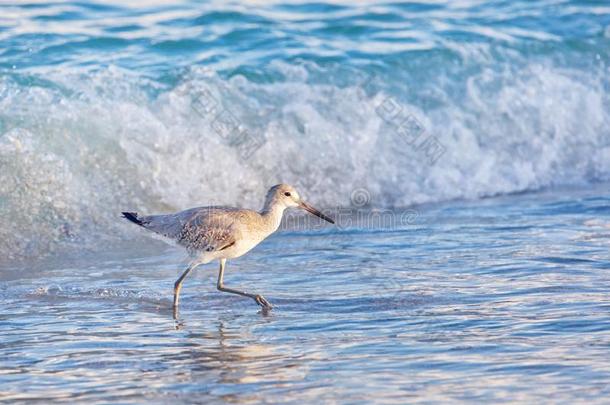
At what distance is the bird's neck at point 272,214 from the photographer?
25.9 ft

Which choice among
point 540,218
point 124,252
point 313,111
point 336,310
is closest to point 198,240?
point 336,310

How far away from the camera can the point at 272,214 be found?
7953mm

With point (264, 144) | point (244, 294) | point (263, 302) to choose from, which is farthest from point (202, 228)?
point (264, 144)

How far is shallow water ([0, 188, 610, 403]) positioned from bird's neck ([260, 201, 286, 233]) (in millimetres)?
401

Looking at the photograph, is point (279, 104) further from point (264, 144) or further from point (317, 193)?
point (317, 193)

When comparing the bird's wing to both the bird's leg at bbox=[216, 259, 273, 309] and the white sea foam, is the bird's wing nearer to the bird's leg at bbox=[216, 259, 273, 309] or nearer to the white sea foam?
the bird's leg at bbox=[216, 259, 273, 309]

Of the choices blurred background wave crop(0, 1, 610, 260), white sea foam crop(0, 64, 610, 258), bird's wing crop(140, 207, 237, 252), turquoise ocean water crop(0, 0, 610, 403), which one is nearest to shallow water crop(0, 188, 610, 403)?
turquoise ocean water crop(0, 0, 610, 403)

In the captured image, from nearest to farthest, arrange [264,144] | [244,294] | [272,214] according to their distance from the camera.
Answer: [244,294] → [272,214] → [264,144]

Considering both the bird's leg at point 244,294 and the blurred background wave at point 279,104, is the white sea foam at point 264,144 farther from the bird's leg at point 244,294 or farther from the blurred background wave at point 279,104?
the bird's leg at point 244,294

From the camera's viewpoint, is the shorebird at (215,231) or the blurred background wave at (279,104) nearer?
the shorebird at (215,231)

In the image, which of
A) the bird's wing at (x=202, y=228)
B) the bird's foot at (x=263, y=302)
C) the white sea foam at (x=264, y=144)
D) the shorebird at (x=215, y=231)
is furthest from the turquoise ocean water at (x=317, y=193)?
the bird's wing at (x=202, y=228)

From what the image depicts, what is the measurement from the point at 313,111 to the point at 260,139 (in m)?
0.77

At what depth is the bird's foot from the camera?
7.34m

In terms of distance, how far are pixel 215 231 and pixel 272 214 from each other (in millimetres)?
503
